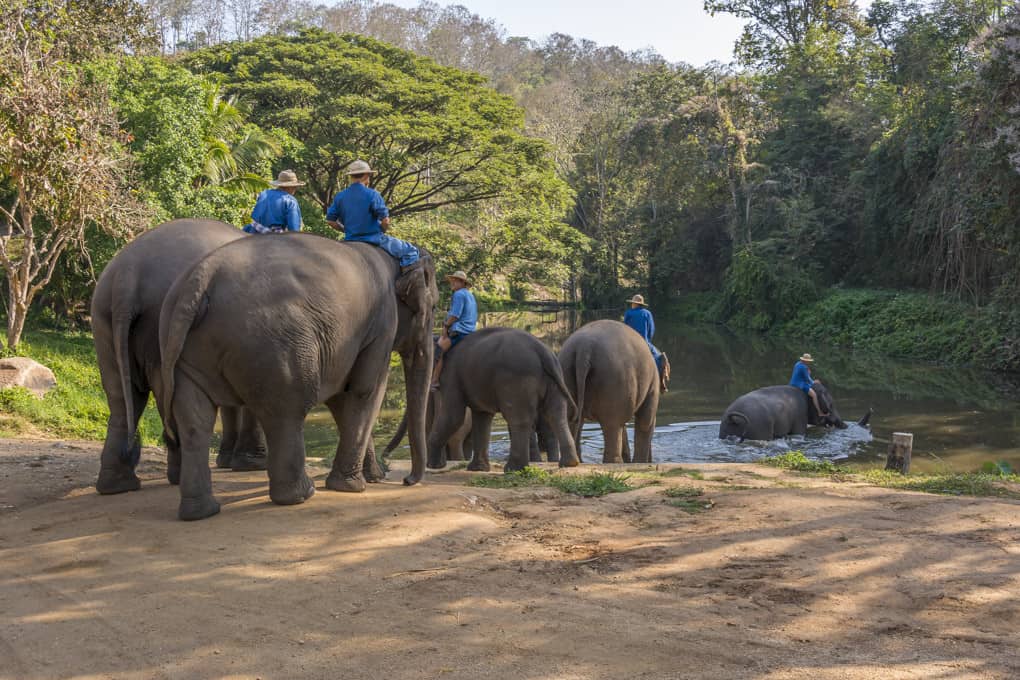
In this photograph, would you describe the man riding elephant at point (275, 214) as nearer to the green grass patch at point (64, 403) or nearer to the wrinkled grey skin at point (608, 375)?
the green grass patch at point (64, 403)

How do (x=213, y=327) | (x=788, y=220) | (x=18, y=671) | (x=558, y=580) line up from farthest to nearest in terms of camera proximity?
(x=788, y=220), (x=213, y=327), (x=558, y=580), (x=18, y=671)

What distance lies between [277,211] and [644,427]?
6.04 metres

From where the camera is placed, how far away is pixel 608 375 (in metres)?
11.2

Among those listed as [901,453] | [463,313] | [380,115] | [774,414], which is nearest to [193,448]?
[463,313]

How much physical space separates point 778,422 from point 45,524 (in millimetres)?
12931

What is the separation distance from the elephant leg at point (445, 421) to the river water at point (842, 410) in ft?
9.84

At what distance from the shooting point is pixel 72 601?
178 inches

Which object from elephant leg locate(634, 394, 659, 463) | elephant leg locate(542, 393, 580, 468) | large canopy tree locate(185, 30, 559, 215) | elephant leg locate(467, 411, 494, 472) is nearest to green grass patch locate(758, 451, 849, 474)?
elephant leg locate(634, 394, 659, 463)

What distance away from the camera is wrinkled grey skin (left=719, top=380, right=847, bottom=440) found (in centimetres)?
1600

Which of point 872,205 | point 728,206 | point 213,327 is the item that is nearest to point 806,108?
point 728,206

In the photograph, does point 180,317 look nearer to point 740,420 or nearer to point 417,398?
point 417,398

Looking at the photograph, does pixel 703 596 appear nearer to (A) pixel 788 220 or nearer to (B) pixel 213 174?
(B) pixel 213 174

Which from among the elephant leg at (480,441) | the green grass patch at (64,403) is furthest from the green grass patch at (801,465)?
the green grass patch at (64,403)

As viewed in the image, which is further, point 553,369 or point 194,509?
point 553,369
